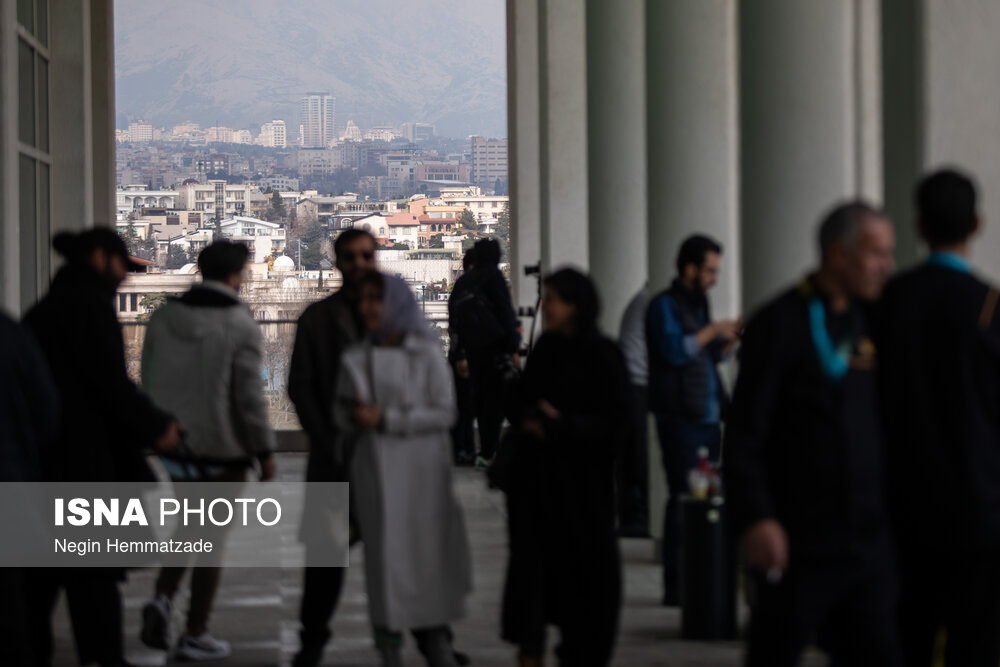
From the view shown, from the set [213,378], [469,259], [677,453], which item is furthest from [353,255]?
[469,259]

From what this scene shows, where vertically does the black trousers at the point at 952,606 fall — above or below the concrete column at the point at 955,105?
below

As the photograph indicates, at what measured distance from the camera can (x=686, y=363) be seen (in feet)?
21.2

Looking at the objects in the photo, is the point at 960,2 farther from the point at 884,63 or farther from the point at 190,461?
the point at 190,461

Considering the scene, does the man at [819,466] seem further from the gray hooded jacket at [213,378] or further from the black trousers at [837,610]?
the gray hooded jacket at [213,378]

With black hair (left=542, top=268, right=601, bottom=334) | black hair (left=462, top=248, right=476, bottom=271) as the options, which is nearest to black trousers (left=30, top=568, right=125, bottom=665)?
black hair (left=542, top=268, right=601, bottom=334)

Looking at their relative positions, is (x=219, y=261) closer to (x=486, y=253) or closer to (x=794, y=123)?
(x=794, y=123)

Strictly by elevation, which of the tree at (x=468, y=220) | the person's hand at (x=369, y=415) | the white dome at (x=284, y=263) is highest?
the tree at (x=468, y=220)

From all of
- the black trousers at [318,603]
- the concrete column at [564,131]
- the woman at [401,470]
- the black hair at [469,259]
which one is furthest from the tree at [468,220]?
the woman at [401,470]

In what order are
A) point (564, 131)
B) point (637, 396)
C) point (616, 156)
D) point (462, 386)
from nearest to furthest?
point (637, 396) < point (616, 156) < point (462, 386) < point (564, 131)

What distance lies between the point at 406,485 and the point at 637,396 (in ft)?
11.6

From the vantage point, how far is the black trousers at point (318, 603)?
552cm

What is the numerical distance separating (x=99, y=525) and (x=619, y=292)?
5.84 m

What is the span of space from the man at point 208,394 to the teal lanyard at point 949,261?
3.08 meters

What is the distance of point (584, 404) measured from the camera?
492cm
